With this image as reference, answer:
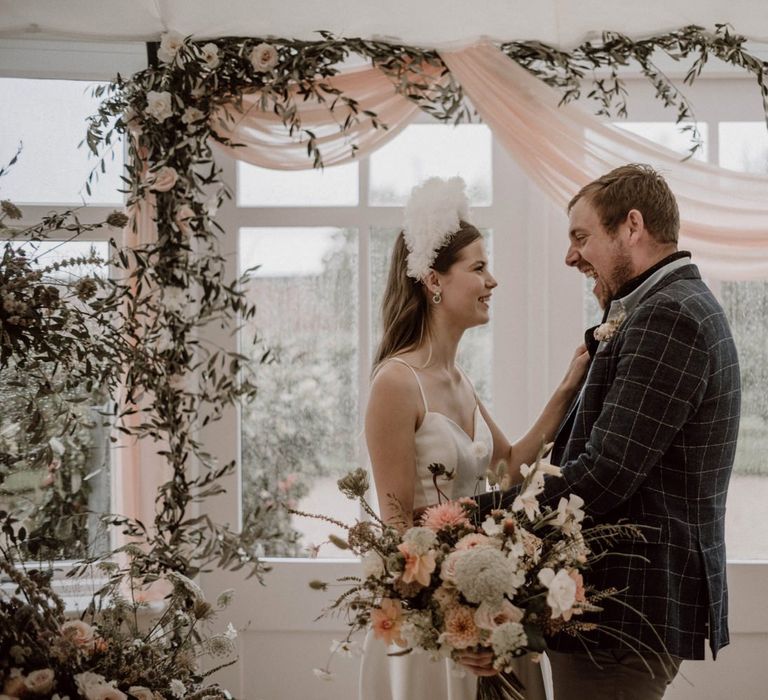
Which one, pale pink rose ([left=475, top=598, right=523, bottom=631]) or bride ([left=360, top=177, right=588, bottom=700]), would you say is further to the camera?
bride ([left=360, top=177, right=588, bottom=700])

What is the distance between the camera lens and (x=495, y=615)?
138 cm

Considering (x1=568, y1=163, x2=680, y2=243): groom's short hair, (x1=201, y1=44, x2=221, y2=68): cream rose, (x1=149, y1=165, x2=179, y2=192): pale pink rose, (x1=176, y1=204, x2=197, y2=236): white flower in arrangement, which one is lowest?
(x1=568, y1=163, x2=680, y2=243): groom's short hair

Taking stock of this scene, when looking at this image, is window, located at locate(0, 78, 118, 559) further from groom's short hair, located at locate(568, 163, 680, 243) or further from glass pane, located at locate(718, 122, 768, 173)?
glass pane, located at locate(718, 122, 768, 173)

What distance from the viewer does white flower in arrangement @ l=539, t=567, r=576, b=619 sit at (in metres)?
1.36

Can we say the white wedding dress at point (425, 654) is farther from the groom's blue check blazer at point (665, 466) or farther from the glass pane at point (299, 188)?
the glass pane at point (299, 188)

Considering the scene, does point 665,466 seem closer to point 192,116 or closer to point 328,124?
point 328,124

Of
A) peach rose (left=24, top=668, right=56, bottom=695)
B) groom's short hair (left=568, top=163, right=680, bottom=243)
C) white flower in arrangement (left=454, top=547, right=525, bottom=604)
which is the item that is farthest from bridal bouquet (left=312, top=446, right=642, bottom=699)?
groom's short hair (left=568, top=163, right=680, bottom=243)

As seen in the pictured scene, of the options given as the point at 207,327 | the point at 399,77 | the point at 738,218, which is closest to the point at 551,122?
the point at 399,77

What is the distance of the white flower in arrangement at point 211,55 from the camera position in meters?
2.54

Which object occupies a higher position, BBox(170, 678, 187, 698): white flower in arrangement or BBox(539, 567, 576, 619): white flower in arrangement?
BBox(539, 567, 576, 619): white flower in arrangement

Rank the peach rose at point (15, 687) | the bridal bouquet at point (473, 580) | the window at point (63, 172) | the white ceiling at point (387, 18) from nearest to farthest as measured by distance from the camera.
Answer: the peach rose at point (15, 687) → the bridal bouquet at point (473, 580) → the white ceiling at point (387, 18) → the window at point (63, 172)

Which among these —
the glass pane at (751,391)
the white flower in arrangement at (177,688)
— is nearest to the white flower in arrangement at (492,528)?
the white flower in arrangement at (177,688)

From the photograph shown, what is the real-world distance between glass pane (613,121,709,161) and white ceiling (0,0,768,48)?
39cm

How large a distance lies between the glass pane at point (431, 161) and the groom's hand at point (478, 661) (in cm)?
186
